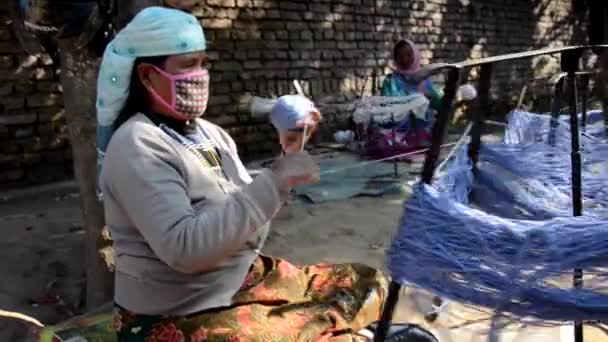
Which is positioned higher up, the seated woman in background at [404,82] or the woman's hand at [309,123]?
the woman's hand at [309,123]

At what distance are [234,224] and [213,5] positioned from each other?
569 cm

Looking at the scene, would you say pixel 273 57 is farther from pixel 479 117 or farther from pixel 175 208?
pixel 175 208

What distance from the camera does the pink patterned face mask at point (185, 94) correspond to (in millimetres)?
1652

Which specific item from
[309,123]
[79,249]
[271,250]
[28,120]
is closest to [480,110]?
[309,123]

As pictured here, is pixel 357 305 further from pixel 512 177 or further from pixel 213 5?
Answer: pixel 213 5

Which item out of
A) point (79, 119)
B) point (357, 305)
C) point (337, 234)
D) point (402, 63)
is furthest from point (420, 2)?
point (357, 305)

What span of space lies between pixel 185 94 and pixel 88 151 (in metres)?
1.40

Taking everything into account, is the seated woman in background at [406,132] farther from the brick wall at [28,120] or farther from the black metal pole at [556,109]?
the black metal pole at [556,109]

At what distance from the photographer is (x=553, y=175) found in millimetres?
2205

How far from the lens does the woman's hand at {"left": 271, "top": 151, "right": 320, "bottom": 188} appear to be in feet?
5.03

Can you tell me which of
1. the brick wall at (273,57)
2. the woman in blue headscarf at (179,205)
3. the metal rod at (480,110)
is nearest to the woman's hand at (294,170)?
the woman in blue headscarf at (179,205)

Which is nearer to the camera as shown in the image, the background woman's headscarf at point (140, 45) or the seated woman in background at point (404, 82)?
the background woman's headscarf at point (140, 45)

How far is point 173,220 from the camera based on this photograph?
146cm

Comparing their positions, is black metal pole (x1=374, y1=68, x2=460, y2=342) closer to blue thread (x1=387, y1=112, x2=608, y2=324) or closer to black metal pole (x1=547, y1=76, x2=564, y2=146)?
blue thread (x1=387, y1=112, x2=608, y2=324)
